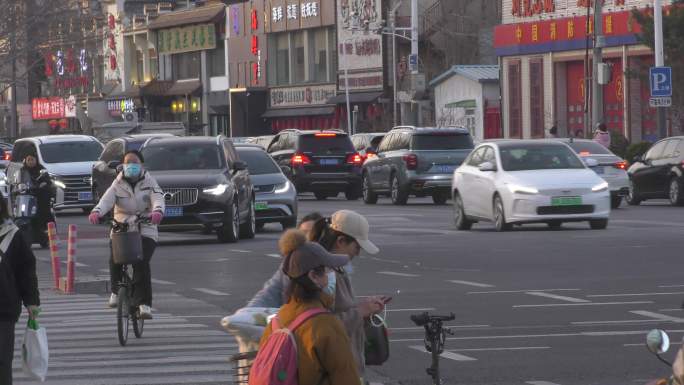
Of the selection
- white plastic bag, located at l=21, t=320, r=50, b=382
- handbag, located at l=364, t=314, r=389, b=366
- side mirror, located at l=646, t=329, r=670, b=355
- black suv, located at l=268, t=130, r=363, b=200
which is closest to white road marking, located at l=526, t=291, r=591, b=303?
white plastic bag, located at l=21, t=320, r=50, b=382

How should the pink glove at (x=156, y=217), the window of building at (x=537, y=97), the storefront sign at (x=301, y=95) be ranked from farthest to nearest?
1. the storefront sign at (x=301, y=95)
2. the window of building at (x=537, y=97)
3. the pink glove at (x=156, y=217)

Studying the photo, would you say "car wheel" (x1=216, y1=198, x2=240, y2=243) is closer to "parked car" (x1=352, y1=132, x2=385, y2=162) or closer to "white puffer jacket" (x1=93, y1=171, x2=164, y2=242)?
"white puffer jacket" (x1=93, y1=171, x2=164, y2=242)

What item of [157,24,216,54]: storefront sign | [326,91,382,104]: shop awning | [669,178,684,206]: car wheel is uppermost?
[157,24,216,54]: storefront sign

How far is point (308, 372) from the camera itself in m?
6.28

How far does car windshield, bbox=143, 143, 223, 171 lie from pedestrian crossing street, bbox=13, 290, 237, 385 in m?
11.0

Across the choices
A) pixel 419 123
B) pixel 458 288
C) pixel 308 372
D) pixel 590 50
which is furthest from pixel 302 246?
pixel 419 123

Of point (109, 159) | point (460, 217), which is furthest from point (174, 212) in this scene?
point (109, 159)

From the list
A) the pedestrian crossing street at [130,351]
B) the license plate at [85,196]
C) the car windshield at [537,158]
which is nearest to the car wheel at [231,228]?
the car windshield at [537,158]

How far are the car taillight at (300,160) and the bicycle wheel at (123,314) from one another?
2984cm

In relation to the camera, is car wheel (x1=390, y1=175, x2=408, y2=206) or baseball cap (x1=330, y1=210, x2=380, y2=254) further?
car wheel (x1=390, y1=175, x2=408, y2=206)

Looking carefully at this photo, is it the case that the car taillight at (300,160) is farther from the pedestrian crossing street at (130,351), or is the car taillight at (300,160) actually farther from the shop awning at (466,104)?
the shop awning at (466,104)

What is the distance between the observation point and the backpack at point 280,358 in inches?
247

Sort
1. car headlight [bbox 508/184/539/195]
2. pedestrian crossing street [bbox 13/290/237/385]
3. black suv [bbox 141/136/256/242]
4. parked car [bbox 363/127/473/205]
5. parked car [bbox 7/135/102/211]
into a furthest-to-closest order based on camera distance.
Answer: parked car [bbox 7/135/102/211] → parked car [bbox 363/127/473/205] → black suv [bbox 141/136/256/242] → car headlight [bbox 508/184/539/195] → pedestrian crossing street [bbox 13/290/237/385]

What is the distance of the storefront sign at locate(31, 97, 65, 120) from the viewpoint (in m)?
122
